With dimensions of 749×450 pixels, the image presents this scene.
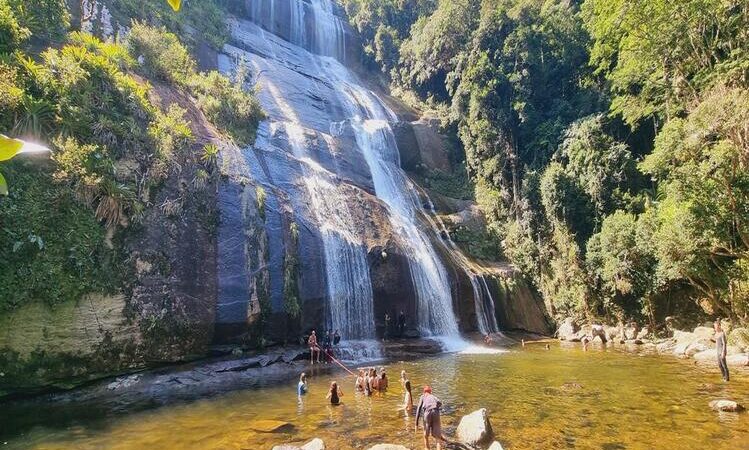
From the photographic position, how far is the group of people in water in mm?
9273

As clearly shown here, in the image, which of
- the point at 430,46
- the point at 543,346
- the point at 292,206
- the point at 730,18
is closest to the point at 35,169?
the point at 292,206

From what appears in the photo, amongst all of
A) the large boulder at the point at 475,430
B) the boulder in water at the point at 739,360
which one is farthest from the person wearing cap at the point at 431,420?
the boulder in water at the point at 739,360

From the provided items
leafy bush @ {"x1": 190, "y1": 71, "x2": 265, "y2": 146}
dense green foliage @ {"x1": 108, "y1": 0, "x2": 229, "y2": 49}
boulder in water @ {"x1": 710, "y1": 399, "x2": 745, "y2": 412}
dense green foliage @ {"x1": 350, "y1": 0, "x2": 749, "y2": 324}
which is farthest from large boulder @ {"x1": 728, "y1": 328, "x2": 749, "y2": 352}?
dense green foliage @ {"x1": 108, "y1": 0, "x2": 229, "y2": 49}

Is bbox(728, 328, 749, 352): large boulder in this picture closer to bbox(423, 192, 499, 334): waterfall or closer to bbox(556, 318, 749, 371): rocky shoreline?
bbox(556, 318, 749, 371): rocky shoreline

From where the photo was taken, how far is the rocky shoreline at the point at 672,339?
17.5m

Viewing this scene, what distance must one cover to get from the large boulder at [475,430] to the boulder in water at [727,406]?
560cm

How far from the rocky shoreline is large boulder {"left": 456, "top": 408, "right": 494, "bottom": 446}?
37.1 feet

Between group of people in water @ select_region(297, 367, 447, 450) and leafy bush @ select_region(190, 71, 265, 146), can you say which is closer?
group of people in water @ select_region(297, 367, 447, 450)

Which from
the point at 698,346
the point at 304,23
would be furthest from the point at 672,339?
the point at 304,23

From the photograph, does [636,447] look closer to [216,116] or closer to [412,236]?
[412,236]

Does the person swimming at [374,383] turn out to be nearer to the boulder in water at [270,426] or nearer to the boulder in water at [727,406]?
the boulder in water at [270,426]

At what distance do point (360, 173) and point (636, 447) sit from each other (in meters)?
22.8

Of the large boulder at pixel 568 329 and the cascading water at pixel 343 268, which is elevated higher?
the cascading water at pixel 343 268

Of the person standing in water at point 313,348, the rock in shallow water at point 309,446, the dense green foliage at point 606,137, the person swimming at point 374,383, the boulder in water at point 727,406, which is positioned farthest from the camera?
the dense green foliage at point 606,137
